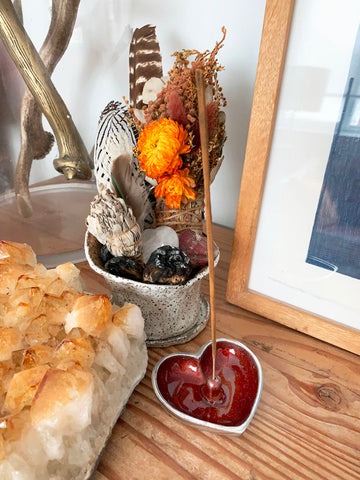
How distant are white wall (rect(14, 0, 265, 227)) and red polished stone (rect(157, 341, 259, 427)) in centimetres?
27

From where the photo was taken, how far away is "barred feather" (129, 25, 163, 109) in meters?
0.37

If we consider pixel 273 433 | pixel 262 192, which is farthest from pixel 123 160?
pixel 273 433

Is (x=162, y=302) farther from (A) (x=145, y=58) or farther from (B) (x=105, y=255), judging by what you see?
(A) (x=145, y=58)

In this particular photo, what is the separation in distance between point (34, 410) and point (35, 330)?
0.24 ft

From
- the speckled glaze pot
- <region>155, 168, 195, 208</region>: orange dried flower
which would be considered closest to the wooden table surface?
the speckled glaze pot

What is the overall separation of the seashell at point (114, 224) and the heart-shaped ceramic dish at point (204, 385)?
0.34 ft

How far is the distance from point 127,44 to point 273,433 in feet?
1.40

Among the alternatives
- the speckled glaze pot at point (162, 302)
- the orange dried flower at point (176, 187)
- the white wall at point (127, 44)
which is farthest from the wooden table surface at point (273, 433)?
the white wall at point (127, 44)

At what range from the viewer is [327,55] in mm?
278

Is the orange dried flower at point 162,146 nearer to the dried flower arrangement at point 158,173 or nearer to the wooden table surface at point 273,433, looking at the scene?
the dried flower arrangement at point 158,173

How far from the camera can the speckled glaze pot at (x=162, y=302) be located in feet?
0.98

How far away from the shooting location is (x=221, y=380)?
286 millimetres

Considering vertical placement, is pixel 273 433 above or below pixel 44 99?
below

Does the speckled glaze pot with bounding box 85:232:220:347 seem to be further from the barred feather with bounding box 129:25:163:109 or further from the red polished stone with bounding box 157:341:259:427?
the barred feather with bounding box 129:25:163:109
